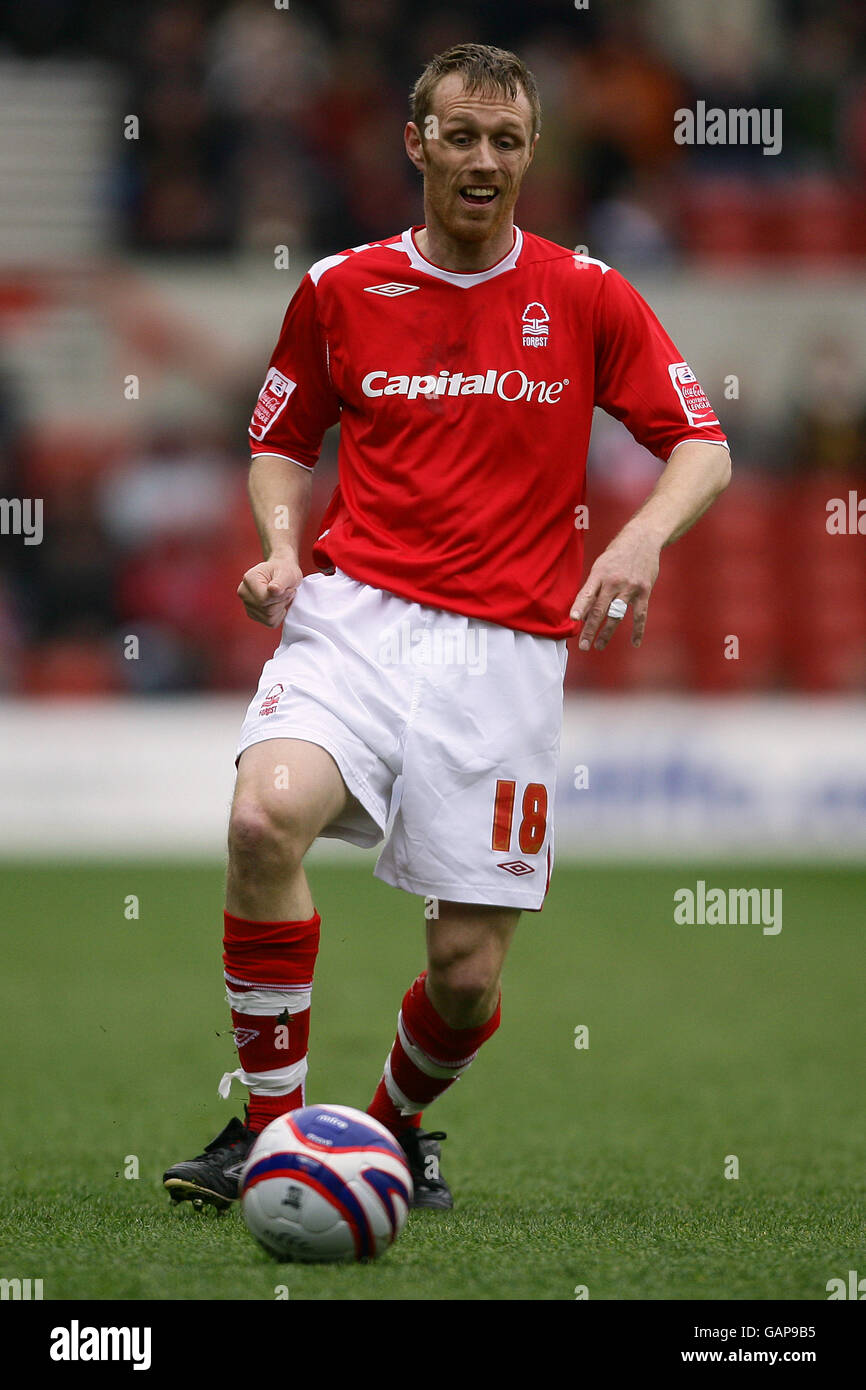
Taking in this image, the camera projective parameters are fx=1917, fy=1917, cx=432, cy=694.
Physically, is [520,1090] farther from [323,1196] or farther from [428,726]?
[323,1196]

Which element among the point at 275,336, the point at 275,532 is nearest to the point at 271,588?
the point at 275,532

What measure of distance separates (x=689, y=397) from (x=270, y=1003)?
1561 millimetres

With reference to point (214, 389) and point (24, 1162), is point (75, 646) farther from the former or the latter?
point (24, 1162)

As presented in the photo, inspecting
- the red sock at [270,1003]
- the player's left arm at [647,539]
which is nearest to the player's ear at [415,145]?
the player's left arm at [647,539]

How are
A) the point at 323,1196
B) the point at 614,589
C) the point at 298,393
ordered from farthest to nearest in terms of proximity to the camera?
the point at 298,393 < the point at 614,589 < the point at 323,1196

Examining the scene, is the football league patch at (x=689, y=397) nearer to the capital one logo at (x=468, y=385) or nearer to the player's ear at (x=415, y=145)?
the capital one logo at (x=468, y=385)

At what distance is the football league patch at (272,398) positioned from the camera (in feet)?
14.0

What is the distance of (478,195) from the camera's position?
3988mm

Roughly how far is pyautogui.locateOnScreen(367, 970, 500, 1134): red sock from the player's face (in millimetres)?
1648

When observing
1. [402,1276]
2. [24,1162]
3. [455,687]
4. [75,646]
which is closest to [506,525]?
[455,687]

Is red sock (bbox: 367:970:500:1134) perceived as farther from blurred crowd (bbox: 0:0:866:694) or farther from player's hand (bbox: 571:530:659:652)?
blurred crowd (bbox: 0:0:866:694)

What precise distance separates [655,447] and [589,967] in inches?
172

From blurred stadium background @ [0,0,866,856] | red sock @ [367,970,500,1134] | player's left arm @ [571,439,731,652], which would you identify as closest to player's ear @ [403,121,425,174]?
player's left arm @ [571,439,731,652]

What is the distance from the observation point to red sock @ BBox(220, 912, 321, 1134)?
12.3 ft
